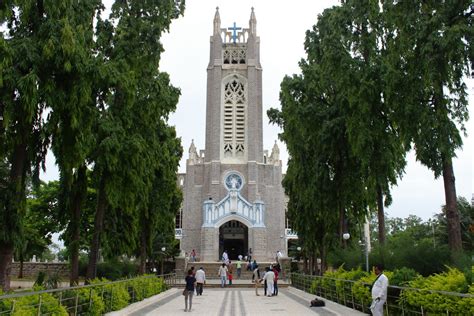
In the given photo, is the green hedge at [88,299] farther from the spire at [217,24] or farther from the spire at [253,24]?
the spire at [253,24]

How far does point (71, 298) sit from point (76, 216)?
721 cm

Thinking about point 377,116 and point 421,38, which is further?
point 377,116

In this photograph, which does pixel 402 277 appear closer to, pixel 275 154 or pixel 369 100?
pixel 369 100

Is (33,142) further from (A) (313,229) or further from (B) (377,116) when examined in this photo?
(A) (313,229)

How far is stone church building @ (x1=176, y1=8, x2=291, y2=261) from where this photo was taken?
1699 inches

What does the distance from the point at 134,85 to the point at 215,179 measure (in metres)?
29.8

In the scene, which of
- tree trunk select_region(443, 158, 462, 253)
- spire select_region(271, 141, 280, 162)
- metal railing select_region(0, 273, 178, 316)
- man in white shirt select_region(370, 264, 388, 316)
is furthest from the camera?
spire select_region(271, 141, 280, 162)

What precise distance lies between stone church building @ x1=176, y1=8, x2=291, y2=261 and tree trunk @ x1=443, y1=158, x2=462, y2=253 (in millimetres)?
28193

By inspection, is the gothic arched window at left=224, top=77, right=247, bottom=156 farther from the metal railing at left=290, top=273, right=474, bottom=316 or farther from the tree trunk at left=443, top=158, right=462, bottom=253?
the tree trunk at left=443, top=158, right=462, bottom=253

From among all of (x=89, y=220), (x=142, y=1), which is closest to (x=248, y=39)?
(x=89, y=220)

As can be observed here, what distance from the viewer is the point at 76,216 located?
16359 millimetres

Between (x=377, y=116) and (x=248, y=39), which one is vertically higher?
(x=248, y=39)

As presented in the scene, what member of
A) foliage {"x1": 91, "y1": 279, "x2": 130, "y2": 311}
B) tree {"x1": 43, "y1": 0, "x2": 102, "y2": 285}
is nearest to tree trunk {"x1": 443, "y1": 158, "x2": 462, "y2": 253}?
foliage {"x1": 91, "y1": 279, "x2": 130, "y2": 311}

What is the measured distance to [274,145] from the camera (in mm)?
47688
